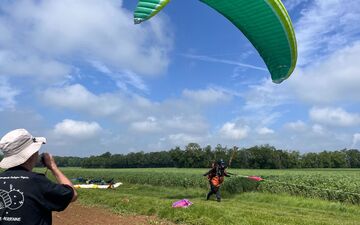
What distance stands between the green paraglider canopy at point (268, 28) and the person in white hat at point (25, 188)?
7.19m

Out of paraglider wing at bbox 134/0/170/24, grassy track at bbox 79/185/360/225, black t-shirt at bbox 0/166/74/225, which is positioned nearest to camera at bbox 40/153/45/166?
black t-shirt at bbox 0/166/74/225

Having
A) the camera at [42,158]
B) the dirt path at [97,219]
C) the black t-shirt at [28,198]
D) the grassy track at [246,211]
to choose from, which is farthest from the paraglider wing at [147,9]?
the dirt path at [97,219]

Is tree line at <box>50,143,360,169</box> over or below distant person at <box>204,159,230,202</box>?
over

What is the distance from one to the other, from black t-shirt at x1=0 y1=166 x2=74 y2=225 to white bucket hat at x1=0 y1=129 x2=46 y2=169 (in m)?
0.07

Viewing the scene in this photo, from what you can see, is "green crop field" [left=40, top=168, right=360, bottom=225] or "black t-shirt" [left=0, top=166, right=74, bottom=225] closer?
"black t-shirt" [left=0, top=166, right=74, bottom=225]

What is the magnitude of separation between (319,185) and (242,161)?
30753 millimetres

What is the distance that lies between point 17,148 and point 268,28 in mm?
8039

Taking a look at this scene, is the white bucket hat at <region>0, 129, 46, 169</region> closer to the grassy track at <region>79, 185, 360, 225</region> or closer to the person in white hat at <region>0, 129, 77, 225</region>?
the person in white hat at <region>0, 129, 77, 225</region>

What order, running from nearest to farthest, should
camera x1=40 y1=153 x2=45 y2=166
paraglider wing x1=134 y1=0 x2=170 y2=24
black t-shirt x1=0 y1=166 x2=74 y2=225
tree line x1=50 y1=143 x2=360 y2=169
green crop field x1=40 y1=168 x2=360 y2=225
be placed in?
black t-shirt x1=0 y1=166 x2=74 y2=225 < camera x1=40 y1=153 x2=45 y2=166 < paraglider wing x1=134 y1=0 x2=170 y2=24 < green crop field x1=40 y1=168 x2=360 y2=225 < tree line x1=50 y1=143 x2=360 y2=169

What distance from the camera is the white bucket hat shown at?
272 cm

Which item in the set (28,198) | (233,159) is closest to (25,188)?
(28,198)

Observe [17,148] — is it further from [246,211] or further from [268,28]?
[246,211]

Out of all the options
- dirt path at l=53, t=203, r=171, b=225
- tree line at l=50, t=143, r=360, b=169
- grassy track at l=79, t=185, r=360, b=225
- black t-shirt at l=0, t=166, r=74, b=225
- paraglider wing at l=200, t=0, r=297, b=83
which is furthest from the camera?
tree line at l=50, t=143, r=360, b=169

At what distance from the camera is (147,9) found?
285 inches
